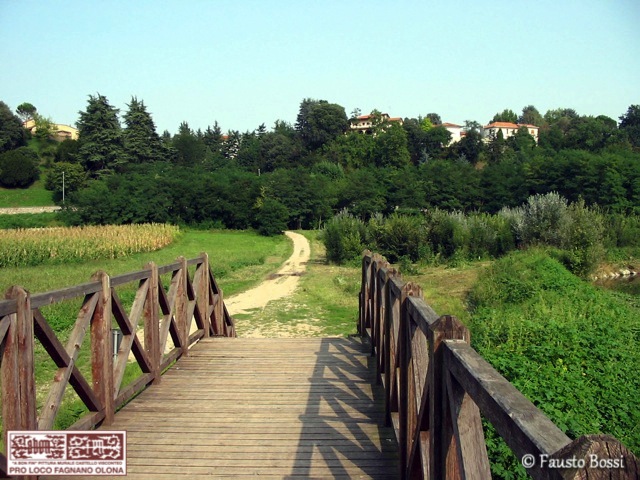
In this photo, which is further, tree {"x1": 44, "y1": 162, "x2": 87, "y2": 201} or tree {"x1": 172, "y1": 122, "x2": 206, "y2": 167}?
tree {"x1": 172, "y1": 122, "x2": 206, "y2": 167}

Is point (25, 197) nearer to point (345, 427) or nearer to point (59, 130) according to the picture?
point (59, 130)

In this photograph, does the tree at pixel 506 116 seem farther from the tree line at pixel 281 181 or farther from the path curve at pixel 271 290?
the path curve at pixel 271 290

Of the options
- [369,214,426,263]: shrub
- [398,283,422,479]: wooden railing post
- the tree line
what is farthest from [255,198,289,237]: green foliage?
[398,283,422,479]: wooden railing post

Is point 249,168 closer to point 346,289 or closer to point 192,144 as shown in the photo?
point 192,144

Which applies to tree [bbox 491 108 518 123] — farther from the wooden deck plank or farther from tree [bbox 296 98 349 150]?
the wooden deck plank

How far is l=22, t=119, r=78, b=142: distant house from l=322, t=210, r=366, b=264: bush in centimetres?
7309

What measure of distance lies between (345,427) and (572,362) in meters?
3.38

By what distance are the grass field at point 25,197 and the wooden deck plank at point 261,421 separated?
69.1 meters

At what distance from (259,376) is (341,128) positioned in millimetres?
103299

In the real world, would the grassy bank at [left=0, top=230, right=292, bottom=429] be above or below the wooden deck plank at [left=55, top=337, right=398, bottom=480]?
below

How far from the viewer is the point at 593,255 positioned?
20.2m

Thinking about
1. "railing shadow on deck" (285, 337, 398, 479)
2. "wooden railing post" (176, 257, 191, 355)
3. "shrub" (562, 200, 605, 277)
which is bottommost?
"shrub" (562, 200, 605, 277)

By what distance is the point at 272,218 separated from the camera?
52.4 m

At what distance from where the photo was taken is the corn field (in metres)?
29.3
